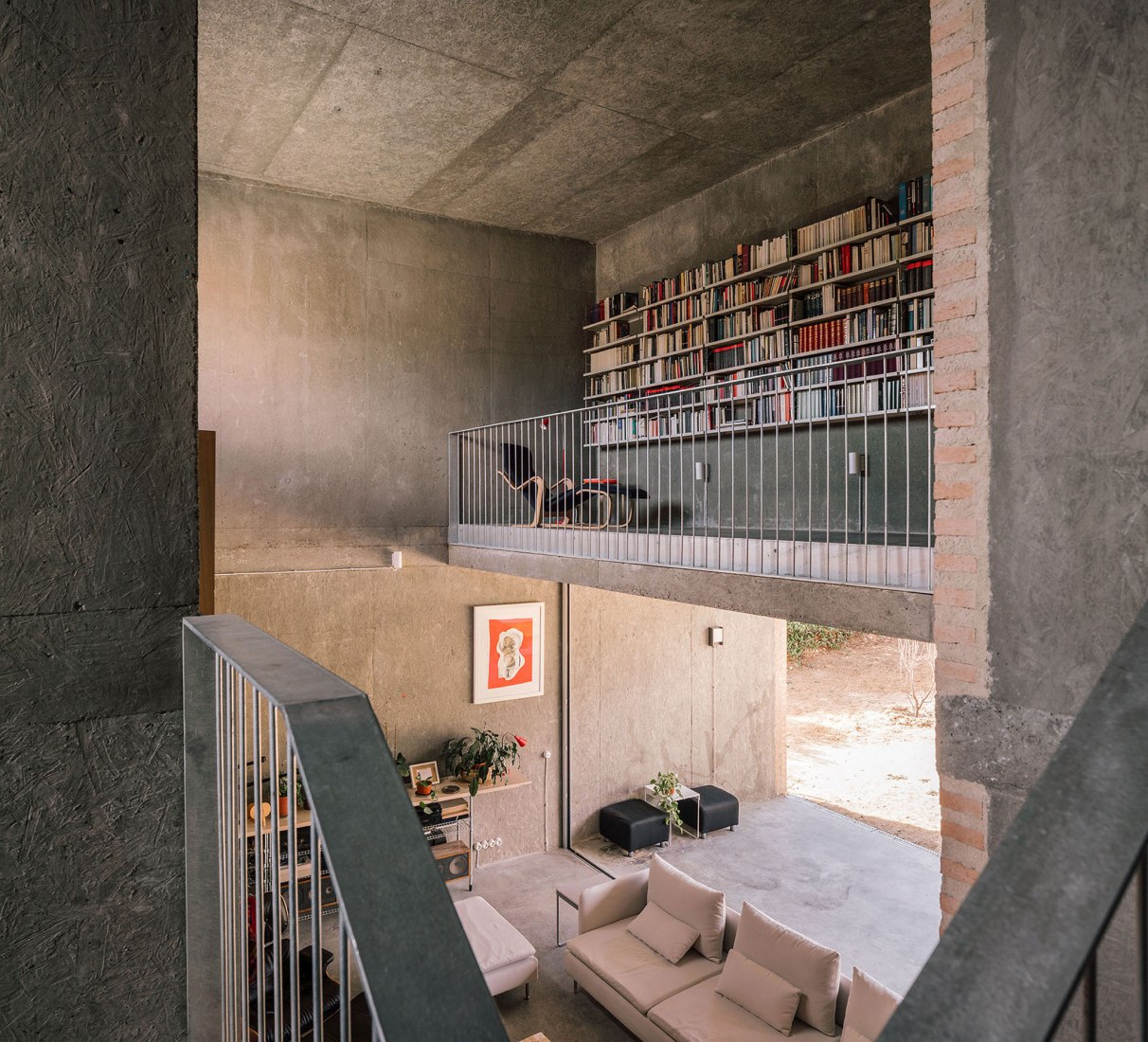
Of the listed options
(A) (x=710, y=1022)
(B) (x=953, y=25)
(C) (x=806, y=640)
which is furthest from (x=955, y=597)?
(C) (x=806, y=640)

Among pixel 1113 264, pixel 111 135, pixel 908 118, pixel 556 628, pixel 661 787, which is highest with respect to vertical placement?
pixel 908 118

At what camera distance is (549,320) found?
9.18m

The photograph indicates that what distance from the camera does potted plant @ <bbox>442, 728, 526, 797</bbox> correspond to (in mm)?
7872

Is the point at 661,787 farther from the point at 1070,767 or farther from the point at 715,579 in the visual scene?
the point at 1070,767

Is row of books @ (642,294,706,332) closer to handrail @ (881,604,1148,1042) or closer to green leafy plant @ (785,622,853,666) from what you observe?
handrail @ (881,604,1148,1042)

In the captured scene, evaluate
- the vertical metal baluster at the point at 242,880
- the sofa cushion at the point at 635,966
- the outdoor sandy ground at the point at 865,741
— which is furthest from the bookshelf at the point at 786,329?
the outdoor sandy ground at the point at 865,741

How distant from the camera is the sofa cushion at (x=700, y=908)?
572cm

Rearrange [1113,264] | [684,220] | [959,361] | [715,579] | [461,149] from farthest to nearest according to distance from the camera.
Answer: [684,220]
[461,149]
[715,579]
[959,361]
[1113,264]

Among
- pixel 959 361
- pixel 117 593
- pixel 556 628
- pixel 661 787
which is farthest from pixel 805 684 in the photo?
pixel 117 593

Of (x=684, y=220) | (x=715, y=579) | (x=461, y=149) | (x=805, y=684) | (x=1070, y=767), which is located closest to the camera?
(x=1070, y=767)

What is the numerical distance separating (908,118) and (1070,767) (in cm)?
667

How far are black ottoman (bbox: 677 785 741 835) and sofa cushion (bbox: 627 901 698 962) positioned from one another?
2.95 metres

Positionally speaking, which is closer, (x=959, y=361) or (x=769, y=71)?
(x=959, y=361)

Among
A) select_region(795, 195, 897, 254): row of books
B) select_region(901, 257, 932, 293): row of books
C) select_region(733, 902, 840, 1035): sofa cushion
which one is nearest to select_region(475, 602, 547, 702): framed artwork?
select_region(733, 902, 840, 1035): sofa cushion
